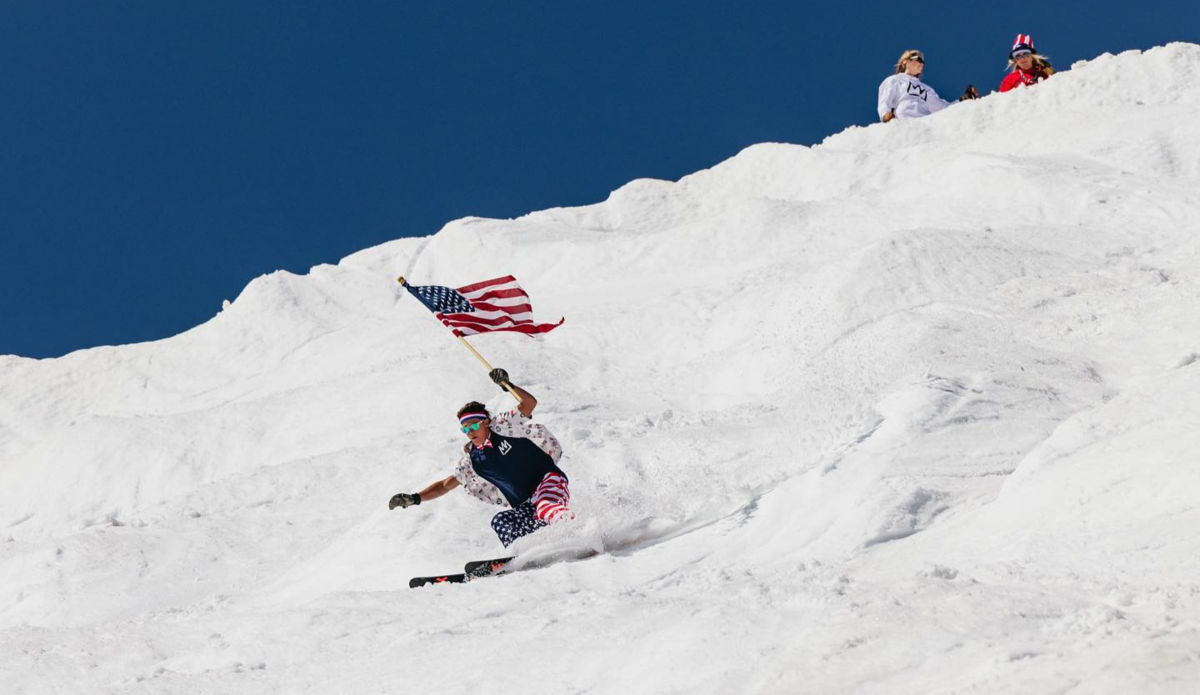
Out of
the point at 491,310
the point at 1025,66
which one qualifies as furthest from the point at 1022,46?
the point at 491,310

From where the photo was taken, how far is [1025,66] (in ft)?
65.5

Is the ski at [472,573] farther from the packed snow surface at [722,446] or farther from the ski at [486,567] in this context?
the packed snow surface at [722,446]

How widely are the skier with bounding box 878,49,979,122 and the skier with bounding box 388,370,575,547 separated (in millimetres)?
12726

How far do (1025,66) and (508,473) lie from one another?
44.0ft

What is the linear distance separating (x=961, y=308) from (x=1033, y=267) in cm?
140

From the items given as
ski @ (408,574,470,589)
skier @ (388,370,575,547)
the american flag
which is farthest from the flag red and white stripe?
ski @ (408,574,470,589)

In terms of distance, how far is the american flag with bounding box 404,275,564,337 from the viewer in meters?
11.1

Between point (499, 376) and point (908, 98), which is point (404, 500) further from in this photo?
point (908, 98)

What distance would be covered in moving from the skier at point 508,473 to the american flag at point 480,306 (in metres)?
1.92

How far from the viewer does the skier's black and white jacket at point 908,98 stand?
20562 mm

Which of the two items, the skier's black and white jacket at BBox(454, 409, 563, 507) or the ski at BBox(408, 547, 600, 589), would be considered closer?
the ski at BBox(408, 547, 600, 589)

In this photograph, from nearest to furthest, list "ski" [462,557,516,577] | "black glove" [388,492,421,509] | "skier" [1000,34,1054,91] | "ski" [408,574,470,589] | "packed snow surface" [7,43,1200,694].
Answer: "packed snow surface" [7,43,1200,694] → "ski" [408,574,470,589] → "ski" [462,557,516,577] → "black glove" [388,492,421,509] → "skier" [1000,34,1054,91]

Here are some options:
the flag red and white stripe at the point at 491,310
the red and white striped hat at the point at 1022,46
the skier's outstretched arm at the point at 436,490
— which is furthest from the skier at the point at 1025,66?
the skier's outstretched arm at the point at 436,490

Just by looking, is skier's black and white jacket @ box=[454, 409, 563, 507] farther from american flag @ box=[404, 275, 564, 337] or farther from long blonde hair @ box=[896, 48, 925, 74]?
long blonde hair @ box=[896, 48, 925, 74]
